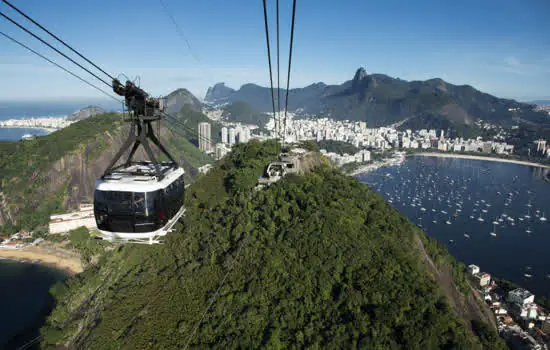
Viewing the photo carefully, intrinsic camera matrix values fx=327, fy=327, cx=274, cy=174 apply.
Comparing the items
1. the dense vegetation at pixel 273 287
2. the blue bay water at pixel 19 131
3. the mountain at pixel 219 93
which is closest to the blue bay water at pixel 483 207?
the dense vegetation at pixel 273 287

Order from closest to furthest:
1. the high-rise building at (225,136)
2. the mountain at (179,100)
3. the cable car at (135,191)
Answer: the cable car at (135,191), the high-rise building at (225,136), the mountain at (179,100)

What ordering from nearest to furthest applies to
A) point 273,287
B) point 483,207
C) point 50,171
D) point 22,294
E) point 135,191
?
point 135,191
point 273,287
point 22,294
point 50,171
point 483,207

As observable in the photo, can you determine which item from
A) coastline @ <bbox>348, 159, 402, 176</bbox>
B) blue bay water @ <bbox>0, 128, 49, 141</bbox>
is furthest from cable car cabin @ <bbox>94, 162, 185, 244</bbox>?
blue bay water @ <bbox>0, 128, 49, 141</bbox>

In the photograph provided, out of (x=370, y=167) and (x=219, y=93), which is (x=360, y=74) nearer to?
(x=219, y=93)

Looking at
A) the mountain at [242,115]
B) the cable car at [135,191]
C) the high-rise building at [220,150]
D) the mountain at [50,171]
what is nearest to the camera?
the cable car at [135,191]

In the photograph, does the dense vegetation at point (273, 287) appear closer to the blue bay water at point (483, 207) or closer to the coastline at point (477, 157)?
the blue bay water at point (483, 207)

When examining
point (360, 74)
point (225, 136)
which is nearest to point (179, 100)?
point (225, 136)
